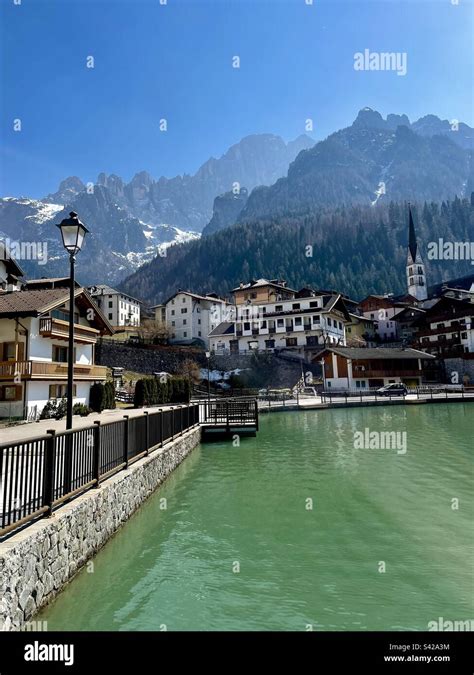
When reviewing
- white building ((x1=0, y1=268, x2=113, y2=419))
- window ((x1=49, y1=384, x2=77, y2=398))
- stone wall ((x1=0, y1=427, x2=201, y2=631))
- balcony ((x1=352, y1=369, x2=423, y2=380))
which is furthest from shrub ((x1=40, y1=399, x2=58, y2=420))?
balcony ((x1=352, y1=369, x2=423, y2=380))

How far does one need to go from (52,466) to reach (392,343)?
95.6m

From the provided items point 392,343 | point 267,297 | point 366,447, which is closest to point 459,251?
point 392,343

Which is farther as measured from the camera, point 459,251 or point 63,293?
point 459,251

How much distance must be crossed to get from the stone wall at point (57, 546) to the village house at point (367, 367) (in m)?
50.4

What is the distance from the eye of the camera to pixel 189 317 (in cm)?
9056

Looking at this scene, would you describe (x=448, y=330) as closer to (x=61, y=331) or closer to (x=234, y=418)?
(x=234, y=418)

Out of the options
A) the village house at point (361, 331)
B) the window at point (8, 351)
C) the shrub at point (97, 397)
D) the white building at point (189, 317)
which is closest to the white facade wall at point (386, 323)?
the village house at point (361, 331)

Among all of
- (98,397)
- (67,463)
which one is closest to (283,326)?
(98,397)

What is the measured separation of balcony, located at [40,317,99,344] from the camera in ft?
87.5

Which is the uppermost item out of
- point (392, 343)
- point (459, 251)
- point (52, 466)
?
point (459, 251)

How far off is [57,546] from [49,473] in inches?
40.5

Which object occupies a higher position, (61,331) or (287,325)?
(287,325)
